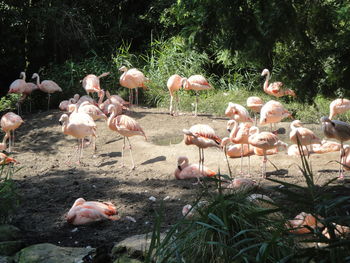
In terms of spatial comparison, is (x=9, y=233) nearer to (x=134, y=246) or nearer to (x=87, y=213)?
(x=87, y=213)

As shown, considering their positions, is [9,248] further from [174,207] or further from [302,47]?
[302,47]

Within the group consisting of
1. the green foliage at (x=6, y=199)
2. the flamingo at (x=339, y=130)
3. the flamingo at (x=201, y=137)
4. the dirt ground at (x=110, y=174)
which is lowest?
the dirt ground at (x=110, y=174)

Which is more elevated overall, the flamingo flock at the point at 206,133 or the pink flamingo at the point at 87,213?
the flamingo flock at the point at 206,133

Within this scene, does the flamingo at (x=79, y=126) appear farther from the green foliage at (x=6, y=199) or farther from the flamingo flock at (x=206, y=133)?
the green foliage at (x=6, y=199)

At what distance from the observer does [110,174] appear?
275 inches

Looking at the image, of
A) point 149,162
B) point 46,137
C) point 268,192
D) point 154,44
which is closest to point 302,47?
point 268,192

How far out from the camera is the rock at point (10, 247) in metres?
4.10

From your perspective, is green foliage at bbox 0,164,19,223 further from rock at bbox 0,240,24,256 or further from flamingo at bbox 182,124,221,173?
flamingo at bbox 182,124,221,173

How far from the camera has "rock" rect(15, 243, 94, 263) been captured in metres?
3.85

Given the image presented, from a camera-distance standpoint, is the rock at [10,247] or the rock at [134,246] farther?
the rock at [10,247]

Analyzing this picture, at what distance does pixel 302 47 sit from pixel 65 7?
906cm

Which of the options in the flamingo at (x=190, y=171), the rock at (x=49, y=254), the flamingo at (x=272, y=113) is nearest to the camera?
the rock at (x=49, y=254)

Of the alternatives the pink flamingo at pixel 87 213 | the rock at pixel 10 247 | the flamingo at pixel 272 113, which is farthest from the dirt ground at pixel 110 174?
the flamingo at pixel 272 113

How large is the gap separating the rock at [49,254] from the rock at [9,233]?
0.49 metres
